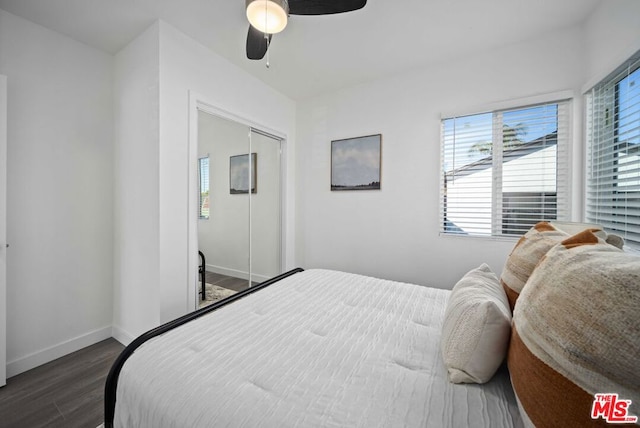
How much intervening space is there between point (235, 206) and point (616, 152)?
3218mm

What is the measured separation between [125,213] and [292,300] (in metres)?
1.89

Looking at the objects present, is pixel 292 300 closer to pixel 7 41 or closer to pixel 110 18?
pixel 110 18

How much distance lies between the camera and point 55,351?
6.79 ft

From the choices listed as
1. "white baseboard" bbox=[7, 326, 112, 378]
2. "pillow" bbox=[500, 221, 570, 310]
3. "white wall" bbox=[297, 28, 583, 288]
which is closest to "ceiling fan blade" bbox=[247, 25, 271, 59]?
"white wall" bbox=[297, 28, 583, 288]

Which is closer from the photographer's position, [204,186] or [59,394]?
[59,394]

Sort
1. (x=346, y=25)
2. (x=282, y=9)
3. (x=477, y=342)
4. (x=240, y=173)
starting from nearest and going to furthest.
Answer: (x=477, y=342)
(x=282, y=9)
(x=346, y=25)
(x=240, y=173)

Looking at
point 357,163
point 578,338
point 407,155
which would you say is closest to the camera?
point 578,338

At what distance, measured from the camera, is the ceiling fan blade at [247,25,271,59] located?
1735mm

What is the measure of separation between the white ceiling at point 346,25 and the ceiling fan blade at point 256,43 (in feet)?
1.08

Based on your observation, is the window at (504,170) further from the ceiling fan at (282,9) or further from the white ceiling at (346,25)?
the ceiling fan at (282,9)

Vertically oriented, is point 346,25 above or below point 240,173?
above

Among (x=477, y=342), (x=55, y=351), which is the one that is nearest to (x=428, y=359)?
(x=477, y=342)

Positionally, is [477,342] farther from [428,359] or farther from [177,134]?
[177,134]

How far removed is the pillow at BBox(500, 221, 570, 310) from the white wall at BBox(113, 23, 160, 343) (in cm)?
235
